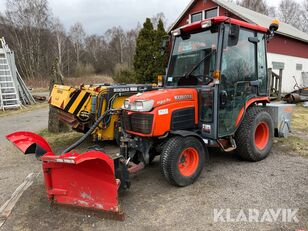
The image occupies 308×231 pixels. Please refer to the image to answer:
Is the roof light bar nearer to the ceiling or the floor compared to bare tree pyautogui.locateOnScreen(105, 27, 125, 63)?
nearer to the floor

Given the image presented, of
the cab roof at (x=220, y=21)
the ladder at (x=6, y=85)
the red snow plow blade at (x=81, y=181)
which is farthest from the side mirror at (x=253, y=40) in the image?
the ladder at (x=6, y=85)

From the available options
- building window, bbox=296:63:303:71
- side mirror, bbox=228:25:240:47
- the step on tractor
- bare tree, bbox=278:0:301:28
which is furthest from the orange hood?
bare tree, bbox=278:0:301:28

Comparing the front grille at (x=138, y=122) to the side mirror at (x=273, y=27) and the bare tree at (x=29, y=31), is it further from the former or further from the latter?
the bare tree at (x=29, y=31)

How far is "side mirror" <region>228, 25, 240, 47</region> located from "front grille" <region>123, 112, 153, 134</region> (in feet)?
5.74

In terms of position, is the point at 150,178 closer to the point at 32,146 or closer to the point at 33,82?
the point at 32,146

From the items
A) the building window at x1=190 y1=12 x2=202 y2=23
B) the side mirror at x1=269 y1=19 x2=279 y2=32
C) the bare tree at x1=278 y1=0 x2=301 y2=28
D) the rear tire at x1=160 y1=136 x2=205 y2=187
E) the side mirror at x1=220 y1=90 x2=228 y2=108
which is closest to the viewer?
the rear tire at x1=160 y1=136 x2=205 y2=187

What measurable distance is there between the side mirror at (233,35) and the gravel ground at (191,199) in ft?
6.71

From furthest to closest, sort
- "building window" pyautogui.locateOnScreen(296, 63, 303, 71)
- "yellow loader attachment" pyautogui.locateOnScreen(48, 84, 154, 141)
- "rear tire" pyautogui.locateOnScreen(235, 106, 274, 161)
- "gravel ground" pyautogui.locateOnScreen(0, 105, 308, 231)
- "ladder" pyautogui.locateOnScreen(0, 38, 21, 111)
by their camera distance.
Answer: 1. "building window" pyautogui.locateOnScreen(296, 63, 303, 71)
2. "ladder" pyautogui.locateOnScreen(0, 38, 21, 111)
3. "yellow loader attachment" pyautogui.locateOnScreen(48, 84, 154, 141)
4. "rear tire" pyautogui.locateOnScreen(235, 106, 274, 161)
5. "gravel ground" pyautogui.locateOnScreen(0, 105, 308, 231)

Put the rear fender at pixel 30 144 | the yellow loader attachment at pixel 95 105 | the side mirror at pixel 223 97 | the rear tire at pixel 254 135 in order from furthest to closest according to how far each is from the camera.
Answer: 1. the yellow loader attachment at pixel 95 105
2. the rear tire at pixel 254 135
3. the side mirror at pixel 223 97
4. the rear fender at pixel 30 144

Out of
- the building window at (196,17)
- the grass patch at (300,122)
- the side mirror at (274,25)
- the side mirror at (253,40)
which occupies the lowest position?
the grass patch at (300,122)

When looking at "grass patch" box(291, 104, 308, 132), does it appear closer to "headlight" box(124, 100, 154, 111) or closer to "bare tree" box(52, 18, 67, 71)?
"headlight" box(124, 100, 154, 111)

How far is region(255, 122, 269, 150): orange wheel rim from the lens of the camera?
4906 mm

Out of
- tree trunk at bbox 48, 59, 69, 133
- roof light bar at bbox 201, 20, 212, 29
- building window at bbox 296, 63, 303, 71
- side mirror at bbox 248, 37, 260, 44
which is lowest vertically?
tree trunk at bbox 48, 59, 69, 133

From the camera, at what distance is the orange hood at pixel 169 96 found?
146 inches
